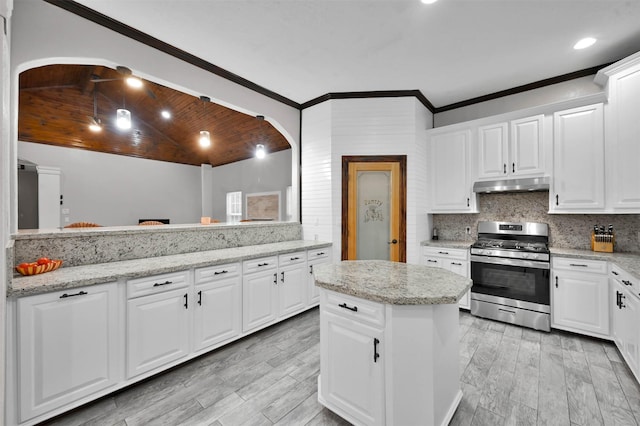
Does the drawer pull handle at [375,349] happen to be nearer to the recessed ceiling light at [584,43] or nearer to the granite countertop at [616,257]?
the granite countertop at [616,257]

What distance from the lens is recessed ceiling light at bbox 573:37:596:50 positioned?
271 centimetres

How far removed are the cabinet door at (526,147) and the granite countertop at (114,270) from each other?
3.23 m

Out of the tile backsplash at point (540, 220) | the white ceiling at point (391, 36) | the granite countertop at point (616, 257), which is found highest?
the white ceiling at point (391, 36)

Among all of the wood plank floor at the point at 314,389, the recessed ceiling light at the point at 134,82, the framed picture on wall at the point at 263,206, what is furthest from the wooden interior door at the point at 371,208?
the framed picture on wall at the point at 263,206

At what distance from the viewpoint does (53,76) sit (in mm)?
4695

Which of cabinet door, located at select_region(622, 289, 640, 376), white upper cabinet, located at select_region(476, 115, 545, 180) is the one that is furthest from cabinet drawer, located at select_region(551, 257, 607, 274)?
white upper cabinet, located at select_region(476, 115, 545, 180)

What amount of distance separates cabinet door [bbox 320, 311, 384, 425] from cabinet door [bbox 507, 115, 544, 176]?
313cm

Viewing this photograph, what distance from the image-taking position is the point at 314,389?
2.15 metres

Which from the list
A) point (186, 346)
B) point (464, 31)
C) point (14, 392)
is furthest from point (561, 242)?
point (14, 392)

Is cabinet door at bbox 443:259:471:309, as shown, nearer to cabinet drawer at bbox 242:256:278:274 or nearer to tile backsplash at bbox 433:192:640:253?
tile backsplash at bbox 433:192:640:253

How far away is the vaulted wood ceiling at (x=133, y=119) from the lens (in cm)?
499

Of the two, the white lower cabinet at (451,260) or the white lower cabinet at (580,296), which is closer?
the white lower cabinet at (580,296)

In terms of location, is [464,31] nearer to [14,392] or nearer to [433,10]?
[433,10]

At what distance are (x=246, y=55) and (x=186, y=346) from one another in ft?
9.92
